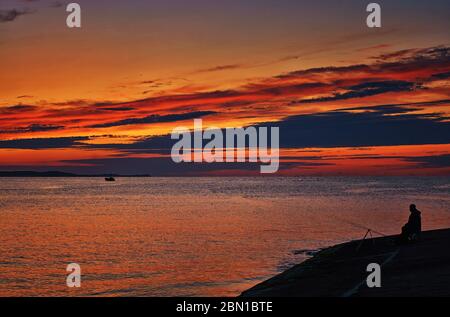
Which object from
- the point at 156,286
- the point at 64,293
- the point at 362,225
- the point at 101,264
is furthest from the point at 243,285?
the point at 362,225

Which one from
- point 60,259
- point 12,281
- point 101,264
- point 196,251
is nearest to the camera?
point 12,281

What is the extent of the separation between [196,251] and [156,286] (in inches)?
510

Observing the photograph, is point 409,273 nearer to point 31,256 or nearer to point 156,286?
point 156,286

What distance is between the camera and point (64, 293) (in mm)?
27234

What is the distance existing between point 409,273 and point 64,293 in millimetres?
15409

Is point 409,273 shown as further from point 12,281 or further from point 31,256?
point 31,256

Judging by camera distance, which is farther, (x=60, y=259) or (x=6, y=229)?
(x=6, y=229)

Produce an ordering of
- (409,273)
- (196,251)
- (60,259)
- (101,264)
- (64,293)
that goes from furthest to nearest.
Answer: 1. (196,251)
2. (60,259)
3. (101,264)
4. (64,293)
5. (409,273)
